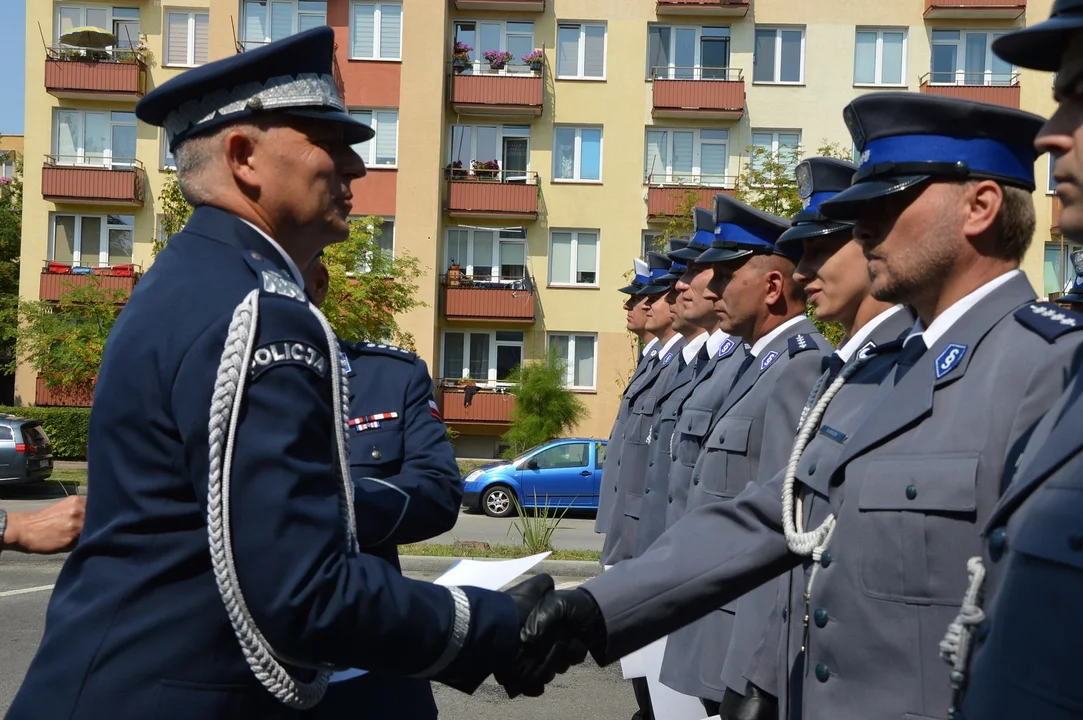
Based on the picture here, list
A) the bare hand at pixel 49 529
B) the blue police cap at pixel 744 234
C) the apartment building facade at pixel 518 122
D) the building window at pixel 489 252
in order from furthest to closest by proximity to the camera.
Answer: the building window at pixel 489 252
the apartment building facade at pixel 518 122
the blue police cap at pixel 744 234
the bare hand at pixel 49 529

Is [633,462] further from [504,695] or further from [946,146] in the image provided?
[946,146]

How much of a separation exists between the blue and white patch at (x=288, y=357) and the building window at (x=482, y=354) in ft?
92.6

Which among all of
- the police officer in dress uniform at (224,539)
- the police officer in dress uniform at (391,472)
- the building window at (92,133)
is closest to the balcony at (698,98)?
the building window at (92,133)

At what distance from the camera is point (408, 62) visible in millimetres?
29062

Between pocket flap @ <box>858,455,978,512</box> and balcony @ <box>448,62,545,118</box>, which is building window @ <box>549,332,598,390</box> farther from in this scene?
pocket flap @ <box>858,455,978,512</box>

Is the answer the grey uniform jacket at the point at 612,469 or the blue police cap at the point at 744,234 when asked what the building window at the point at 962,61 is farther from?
the blue police cap at the point at 744,234

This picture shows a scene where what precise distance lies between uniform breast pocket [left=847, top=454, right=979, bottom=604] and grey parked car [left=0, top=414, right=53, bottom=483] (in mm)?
17415

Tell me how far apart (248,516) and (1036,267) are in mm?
30119

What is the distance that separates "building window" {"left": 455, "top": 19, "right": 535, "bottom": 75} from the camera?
30016mm

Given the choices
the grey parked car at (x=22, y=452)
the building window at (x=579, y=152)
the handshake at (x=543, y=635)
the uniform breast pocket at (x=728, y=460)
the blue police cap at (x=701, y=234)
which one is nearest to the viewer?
the handshake at (x=543, y=635)

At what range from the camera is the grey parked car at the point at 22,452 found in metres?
17.2

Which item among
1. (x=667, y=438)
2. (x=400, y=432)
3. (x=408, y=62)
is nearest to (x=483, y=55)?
(x=408, y=62)

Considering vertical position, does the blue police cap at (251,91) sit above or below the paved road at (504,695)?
above

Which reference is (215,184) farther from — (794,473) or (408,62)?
(408,62)
